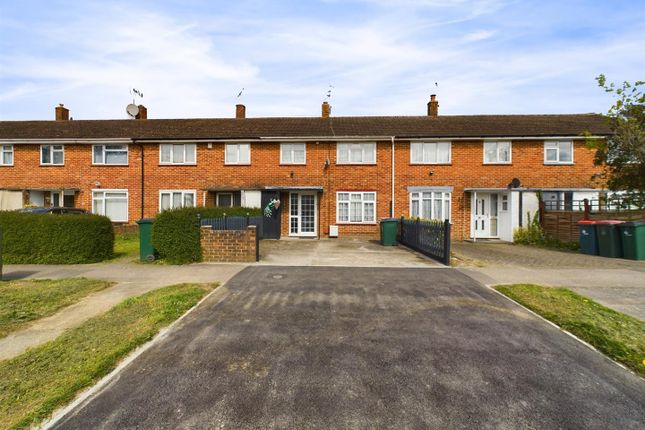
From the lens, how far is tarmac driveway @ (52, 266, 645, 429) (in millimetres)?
2500

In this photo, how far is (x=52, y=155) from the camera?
18000mm

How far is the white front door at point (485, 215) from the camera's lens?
16.3m

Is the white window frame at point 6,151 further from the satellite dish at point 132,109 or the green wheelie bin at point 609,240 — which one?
the green wheelie bin at point 609,240

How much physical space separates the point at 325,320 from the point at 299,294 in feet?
4.63

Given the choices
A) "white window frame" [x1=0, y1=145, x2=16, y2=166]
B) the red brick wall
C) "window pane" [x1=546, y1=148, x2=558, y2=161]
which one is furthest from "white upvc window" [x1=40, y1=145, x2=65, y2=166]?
"window pane" [x1=546, y1=148, x2=558, y2=161]

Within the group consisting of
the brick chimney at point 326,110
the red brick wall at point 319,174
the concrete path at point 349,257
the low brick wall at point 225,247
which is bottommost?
the concrete path at point 349,257

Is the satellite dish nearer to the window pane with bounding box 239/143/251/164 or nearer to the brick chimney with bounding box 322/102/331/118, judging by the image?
the window pane with bounding box 239/143/251/164

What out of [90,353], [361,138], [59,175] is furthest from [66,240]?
[361,138]

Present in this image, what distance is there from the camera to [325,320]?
456cm

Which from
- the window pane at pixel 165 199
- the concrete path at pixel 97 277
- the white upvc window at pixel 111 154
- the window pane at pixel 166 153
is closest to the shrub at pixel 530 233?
the concrete path at pixel 97 277

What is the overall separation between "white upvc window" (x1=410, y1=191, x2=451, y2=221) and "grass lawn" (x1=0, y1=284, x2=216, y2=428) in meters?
13.6

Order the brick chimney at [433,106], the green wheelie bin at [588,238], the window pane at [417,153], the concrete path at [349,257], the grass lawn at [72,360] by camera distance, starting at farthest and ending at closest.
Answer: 1. the brick chimney at [433,106]
2. the window pane at [417,153]
3. the green wheelie bin at [588,238]
4. the concrete path at [349,257]
5. the grass lawn at [72,360]

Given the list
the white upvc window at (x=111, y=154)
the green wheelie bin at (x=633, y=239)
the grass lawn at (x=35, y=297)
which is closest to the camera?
the grass lawn at (x=35, y=297)

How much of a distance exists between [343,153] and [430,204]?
5.42 meters
